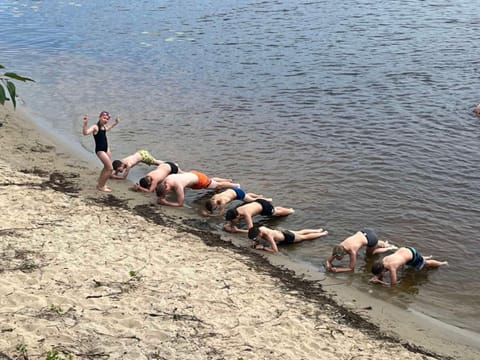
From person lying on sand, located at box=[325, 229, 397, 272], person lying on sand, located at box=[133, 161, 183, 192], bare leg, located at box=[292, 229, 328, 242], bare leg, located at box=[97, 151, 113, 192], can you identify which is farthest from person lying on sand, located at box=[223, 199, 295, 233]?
bare leg, located at box=[97, 151, 113, 192]

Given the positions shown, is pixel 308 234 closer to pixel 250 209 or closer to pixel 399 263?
pixel 250 209

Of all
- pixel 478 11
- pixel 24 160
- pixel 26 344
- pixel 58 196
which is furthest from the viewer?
pixel 478 11

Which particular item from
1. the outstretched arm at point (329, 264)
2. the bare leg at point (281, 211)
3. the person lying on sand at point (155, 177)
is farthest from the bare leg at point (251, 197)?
the outstretched arm at point (329, 264)

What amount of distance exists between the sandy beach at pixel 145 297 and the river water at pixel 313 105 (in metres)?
1.78

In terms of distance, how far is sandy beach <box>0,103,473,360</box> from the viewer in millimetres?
6805

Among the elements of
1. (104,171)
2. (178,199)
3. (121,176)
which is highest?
(104,171)

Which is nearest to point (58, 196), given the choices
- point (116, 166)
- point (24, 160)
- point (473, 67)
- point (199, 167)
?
point (116, 166)

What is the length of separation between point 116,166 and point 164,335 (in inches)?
282

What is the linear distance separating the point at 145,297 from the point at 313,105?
12.0 metres

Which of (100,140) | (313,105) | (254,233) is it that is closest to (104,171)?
(100,140)

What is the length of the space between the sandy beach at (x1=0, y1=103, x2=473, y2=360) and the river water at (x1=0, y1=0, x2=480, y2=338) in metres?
1.78

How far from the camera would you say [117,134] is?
17.1 meters

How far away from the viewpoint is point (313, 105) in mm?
18688

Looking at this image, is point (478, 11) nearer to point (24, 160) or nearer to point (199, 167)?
point (199, 167)
